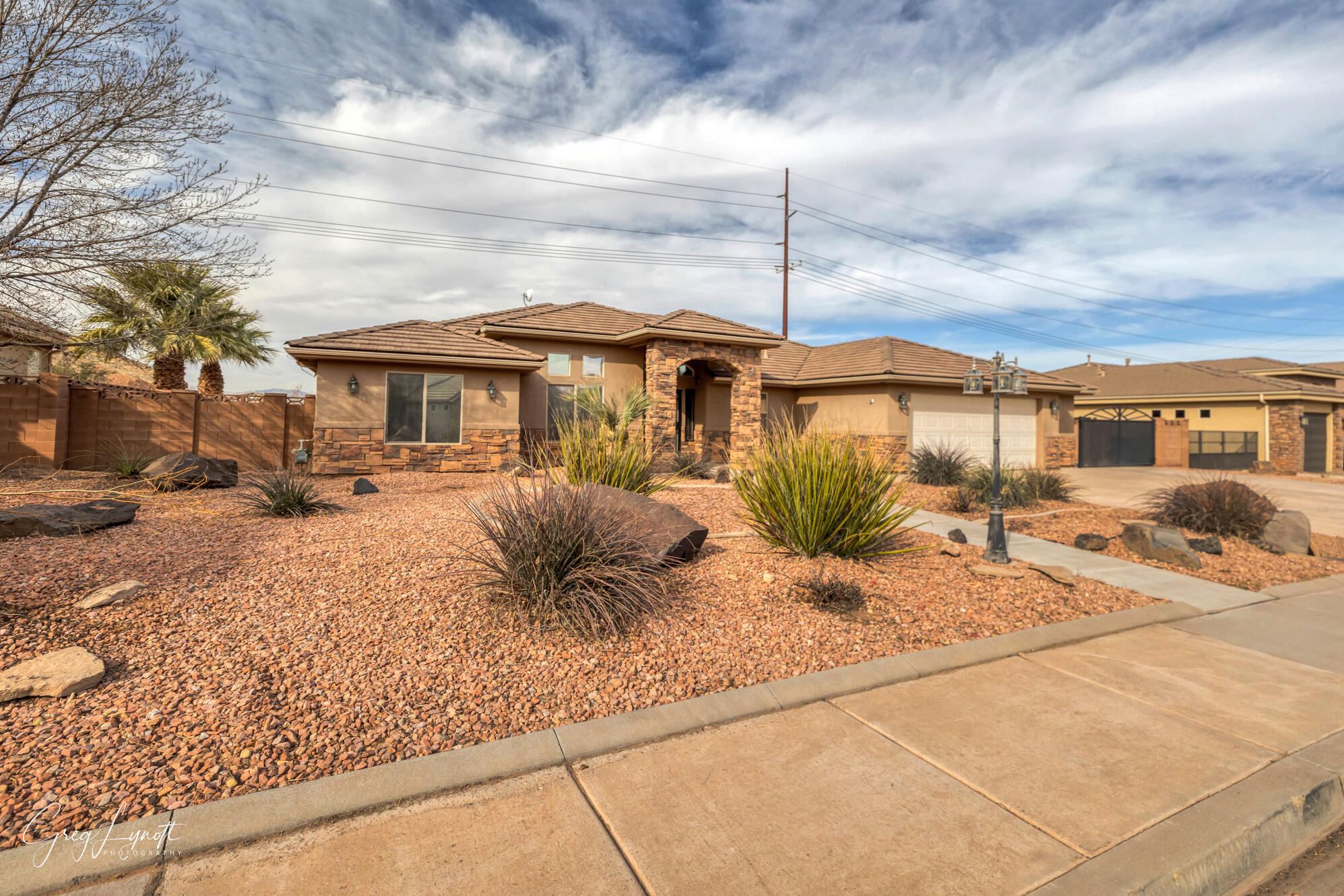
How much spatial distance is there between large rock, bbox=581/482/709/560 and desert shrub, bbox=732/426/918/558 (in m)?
0.83

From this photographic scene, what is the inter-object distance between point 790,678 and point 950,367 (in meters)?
16.8

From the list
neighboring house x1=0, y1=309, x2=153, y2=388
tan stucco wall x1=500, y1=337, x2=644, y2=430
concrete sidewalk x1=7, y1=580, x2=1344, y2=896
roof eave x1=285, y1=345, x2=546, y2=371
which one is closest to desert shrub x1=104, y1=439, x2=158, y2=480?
neighboring house x1=0, y1=309, x2=153, y2=388

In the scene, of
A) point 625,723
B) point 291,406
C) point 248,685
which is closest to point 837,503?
point 625,723

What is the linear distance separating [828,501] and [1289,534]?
22.9ft

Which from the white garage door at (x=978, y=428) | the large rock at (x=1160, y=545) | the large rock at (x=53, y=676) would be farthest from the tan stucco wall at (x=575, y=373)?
the large rock at (x=53, y=676)

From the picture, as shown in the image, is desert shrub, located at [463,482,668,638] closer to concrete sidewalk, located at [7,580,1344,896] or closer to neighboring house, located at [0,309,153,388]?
→ concrete sidewalk, located at [7,580,1344,896]

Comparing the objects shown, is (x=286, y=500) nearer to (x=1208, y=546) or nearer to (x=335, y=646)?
(x=335, y=646)

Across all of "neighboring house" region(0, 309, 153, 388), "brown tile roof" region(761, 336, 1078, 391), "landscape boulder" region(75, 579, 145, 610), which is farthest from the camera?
"brown tile roof" region(761, 336, 1078, 391)

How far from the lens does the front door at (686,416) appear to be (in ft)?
60.5

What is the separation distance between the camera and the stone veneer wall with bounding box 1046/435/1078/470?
66.2 ft

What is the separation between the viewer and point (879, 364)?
17562mm

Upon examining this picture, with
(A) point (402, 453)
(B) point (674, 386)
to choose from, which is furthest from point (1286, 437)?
(A) point (402, 453)

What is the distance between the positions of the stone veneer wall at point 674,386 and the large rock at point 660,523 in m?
8.46
